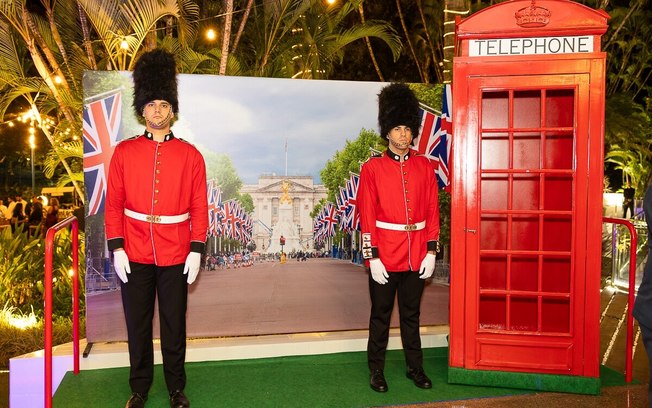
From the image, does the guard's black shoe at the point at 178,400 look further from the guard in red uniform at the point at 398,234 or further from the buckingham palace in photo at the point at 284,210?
the buckingham palace in photo at the point at 284,210

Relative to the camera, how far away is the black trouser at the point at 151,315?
356 centimetres

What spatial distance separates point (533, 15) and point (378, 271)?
2.00 m

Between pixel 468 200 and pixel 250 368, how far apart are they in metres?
2.10

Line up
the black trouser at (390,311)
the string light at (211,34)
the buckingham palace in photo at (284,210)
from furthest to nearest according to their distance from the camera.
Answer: the string light at (211,34) < the buckingham palace in photo at (284,210) < the black trouser at (390,311)

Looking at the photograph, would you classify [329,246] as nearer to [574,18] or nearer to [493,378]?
[493,378]

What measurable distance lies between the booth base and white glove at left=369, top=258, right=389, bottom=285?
2.78 ft

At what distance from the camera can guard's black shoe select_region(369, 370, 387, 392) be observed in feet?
12.8

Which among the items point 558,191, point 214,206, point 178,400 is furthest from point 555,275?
point 178,400

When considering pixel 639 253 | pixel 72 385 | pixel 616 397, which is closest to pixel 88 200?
pixel 72 385

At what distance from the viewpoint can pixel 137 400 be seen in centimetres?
→ 357

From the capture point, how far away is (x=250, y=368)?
4379mm

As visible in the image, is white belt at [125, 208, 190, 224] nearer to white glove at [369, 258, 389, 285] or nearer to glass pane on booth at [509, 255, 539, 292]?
white glove at [369, 258, 389, 285]

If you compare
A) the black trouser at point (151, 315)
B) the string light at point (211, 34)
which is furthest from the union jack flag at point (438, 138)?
the string light at point (211, 34)

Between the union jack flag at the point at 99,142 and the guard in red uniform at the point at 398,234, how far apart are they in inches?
76.8
